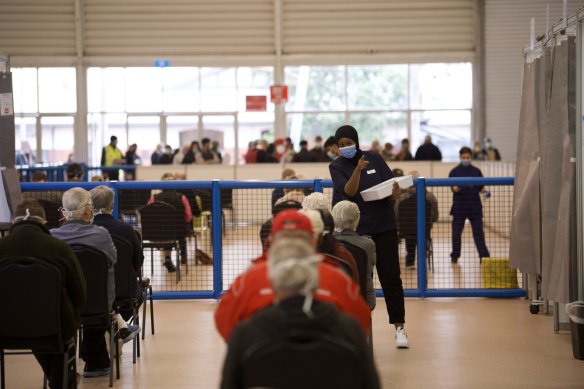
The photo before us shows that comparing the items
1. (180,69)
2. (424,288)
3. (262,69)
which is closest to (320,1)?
(262,69)

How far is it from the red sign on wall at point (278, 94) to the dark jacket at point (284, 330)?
19.6 metres

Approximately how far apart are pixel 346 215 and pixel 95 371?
6.79ft

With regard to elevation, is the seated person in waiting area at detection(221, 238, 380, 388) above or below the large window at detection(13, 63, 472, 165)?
below

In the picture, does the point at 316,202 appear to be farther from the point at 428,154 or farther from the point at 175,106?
the point at 175,106

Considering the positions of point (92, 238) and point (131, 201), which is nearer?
point (92, 238)

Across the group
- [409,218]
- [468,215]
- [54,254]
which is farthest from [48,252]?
[468,215]

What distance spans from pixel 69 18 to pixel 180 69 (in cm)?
295

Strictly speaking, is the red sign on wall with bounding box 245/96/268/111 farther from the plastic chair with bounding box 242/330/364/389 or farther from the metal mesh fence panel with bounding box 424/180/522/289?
the plastic chair with bounding box 242/330/364/389

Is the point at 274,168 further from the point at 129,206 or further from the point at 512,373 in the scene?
the point at 512,373

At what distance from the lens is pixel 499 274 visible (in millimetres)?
9664

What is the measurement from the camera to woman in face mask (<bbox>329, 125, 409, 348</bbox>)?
6.83 meters

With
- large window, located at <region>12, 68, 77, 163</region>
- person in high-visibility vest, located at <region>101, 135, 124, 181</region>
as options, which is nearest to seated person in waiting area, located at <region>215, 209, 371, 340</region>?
person in high-visibility vest, located at <region>101, 135, 124, 181</region>

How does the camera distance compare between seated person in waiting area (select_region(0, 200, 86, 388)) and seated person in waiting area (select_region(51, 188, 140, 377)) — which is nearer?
seated person in waiting area (select_region(0, 200, 86, 388))

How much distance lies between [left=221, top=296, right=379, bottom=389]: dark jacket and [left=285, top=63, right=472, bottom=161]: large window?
811 inches
